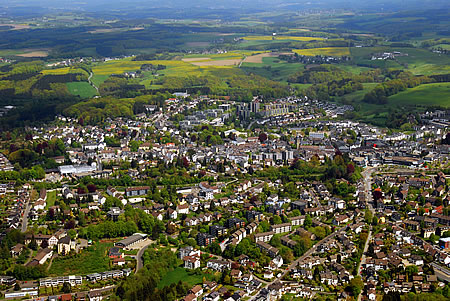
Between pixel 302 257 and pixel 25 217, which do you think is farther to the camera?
pixel 25 217

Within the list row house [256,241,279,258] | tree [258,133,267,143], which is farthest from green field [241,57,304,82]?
row house [256,241,279,258]

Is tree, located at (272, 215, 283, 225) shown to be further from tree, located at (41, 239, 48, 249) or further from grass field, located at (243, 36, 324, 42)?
grass field, located at (243, 36, 324, 42)

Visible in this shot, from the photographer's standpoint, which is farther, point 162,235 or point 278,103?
point 278,103

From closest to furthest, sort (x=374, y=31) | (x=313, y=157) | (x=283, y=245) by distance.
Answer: (x=283, y=245)
(x=313, y=157)
(x=374, y=31)

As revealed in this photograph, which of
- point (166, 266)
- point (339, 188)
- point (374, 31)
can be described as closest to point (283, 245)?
point (166, 266)

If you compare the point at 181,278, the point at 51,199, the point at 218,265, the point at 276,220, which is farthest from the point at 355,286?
the point at 51,199

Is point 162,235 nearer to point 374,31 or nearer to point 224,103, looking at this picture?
point 224,103

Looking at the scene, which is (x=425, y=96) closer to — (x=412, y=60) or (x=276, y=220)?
(x=412, y=60)
